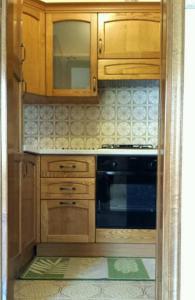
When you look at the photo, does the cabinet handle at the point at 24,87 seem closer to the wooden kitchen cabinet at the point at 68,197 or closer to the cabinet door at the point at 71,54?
the cabinet door at the point at 71,54

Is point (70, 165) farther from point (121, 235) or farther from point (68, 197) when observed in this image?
point (121, 235)

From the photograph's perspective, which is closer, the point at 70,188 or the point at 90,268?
the point at 90,268

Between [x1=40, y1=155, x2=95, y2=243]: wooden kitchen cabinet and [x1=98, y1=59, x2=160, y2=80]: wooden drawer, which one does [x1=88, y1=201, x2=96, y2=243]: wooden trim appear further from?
[x1=98, y1=59, x2=160, y2=80]: wooden drawer

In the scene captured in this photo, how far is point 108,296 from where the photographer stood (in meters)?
1.92

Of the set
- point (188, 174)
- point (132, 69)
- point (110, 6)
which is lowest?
point (188, 174)

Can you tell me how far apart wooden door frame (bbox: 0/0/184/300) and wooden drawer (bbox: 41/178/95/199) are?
151cm

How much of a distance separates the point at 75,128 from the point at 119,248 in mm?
1293

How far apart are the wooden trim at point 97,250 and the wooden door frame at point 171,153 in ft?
4.98

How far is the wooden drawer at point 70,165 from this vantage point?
2.76 m

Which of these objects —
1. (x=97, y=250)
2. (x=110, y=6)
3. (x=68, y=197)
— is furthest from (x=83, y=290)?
(x=110, y=6)

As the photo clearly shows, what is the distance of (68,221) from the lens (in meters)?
2.76

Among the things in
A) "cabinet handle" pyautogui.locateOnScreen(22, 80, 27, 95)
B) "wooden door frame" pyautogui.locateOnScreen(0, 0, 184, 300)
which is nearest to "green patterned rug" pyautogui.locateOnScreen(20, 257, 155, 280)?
"wooden door frame" pyautogui.locateOnScreen(0, 0, 184, 300)

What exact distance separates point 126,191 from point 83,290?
978 mm

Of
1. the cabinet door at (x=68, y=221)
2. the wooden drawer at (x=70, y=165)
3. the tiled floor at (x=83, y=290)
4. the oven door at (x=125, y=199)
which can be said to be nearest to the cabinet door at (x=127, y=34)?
the wooden drawer at (x=70, y=165)
